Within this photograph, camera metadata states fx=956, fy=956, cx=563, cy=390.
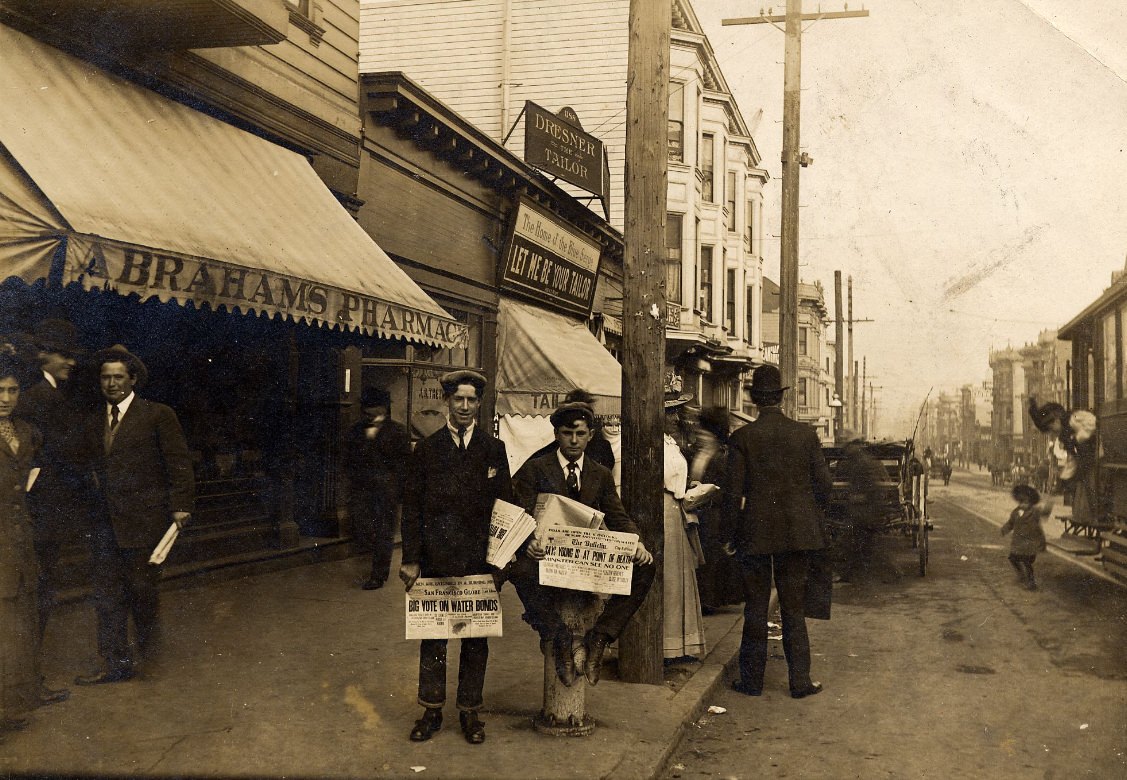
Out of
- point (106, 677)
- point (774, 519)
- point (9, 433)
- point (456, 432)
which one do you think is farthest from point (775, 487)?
point (9, 433)

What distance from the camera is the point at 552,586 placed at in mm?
4852

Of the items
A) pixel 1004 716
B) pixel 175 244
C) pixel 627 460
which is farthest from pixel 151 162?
pixel 1004 716

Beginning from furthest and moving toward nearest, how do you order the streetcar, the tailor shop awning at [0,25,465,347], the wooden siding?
1. the wooden siding
2. the streetcar
3. the tailor shop awning at [0,25,465,347]

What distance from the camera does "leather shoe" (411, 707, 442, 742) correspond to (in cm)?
479

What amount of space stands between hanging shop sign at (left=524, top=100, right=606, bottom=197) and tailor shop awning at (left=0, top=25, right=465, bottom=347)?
5.81 metres

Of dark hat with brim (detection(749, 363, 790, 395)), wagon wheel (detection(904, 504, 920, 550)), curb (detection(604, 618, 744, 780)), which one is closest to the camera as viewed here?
curb (detection(604, 618, 744, 780))

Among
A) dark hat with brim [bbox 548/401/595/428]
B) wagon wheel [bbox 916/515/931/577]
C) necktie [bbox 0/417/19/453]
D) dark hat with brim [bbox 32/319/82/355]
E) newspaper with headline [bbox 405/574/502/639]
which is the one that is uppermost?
dark hat with brim [bbox 32/319/82/355]

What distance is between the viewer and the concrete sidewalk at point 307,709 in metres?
4.47

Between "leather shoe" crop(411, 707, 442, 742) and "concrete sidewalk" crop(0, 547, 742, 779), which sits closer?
"concrete sidewalk" crop(0, 547, 742, 779)

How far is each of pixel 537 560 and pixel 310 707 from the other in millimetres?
1662

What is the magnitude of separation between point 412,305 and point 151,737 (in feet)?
14.8

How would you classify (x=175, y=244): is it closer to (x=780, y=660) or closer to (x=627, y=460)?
(x=627, y=460)

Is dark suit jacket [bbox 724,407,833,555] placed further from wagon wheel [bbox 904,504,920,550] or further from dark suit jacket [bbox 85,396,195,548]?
wagon wheel [bbox 904,504,920,550]

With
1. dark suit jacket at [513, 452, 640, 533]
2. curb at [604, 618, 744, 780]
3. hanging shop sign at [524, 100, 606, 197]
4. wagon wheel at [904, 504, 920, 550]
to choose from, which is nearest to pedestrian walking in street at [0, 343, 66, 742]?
dark suit jacket at [513, 452, 640, 533]
